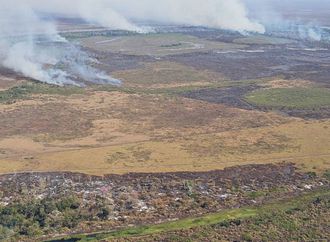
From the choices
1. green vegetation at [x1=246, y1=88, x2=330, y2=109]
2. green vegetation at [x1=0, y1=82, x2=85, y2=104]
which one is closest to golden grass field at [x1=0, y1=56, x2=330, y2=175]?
green vegetation at [x1=0, y1=82, x2=85, y2=104]

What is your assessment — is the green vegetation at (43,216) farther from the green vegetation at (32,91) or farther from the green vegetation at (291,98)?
the green vegetation at (291,98)

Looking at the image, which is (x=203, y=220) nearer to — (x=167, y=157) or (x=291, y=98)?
(x=167, y=157)

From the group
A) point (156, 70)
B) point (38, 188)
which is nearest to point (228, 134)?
Result: point (38, 188)

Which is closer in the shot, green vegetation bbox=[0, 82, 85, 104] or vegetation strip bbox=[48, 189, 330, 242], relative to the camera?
vegetation strip bbox=[48, 189, 330, 242]

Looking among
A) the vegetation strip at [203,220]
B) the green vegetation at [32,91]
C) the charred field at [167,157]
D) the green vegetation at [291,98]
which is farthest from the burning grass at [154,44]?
the vegetation strip at [203,220]

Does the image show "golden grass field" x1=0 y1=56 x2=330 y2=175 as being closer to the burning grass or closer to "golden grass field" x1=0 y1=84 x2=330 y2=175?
"golden grass field" x1=0 y1=84 x2=330 y2=175

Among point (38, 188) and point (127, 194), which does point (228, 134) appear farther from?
point (38, 188)

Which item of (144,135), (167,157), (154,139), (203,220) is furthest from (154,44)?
(203,220)
